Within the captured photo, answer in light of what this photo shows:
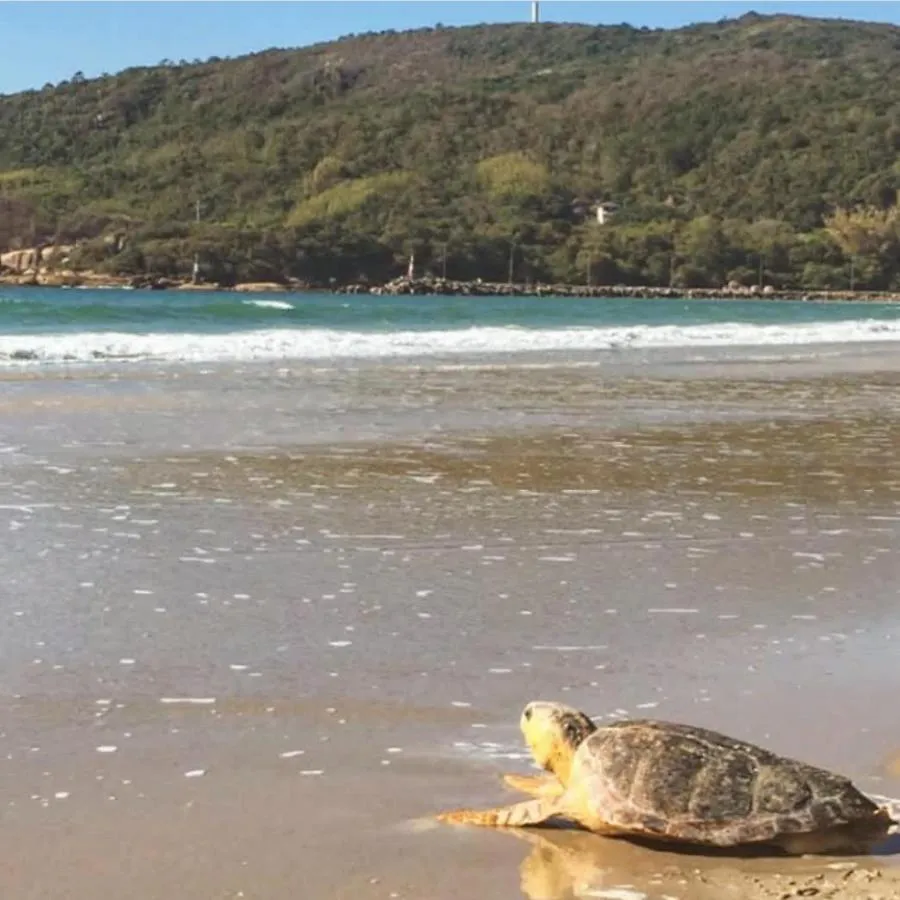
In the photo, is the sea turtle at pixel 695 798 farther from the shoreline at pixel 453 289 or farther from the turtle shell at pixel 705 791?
the shoreline at pixel 453 289

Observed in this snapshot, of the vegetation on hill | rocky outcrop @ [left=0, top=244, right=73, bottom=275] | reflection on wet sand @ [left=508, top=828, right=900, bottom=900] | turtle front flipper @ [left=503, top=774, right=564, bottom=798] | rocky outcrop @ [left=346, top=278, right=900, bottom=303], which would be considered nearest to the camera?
reflection on wet sand @ [left=508, top=828, right=900, bottom=900]

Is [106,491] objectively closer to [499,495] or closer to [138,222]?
[499,495]

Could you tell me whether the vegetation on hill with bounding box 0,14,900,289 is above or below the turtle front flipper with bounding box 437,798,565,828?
above

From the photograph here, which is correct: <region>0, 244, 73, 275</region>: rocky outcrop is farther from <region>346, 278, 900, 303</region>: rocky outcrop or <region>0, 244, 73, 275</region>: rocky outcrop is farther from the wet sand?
the wet sand

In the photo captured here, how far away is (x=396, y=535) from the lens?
26.3ft

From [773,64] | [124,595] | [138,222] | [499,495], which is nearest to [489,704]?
[124,595]

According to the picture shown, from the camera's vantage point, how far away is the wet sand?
3797 mm

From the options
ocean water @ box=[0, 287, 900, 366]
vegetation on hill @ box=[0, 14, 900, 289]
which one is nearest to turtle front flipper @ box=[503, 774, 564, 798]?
ocean water @ box=[0, 287, 900, 366]

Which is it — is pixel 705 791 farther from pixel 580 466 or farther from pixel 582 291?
pixel 582 291

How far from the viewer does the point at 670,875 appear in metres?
3.75

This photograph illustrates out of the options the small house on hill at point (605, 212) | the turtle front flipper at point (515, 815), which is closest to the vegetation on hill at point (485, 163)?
the small house on hill at point (605, 212)

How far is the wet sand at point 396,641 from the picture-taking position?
149 inches

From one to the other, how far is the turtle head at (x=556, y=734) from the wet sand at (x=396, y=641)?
0.55 ft

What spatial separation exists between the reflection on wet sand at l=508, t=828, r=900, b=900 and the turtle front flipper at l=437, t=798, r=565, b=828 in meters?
0.04
